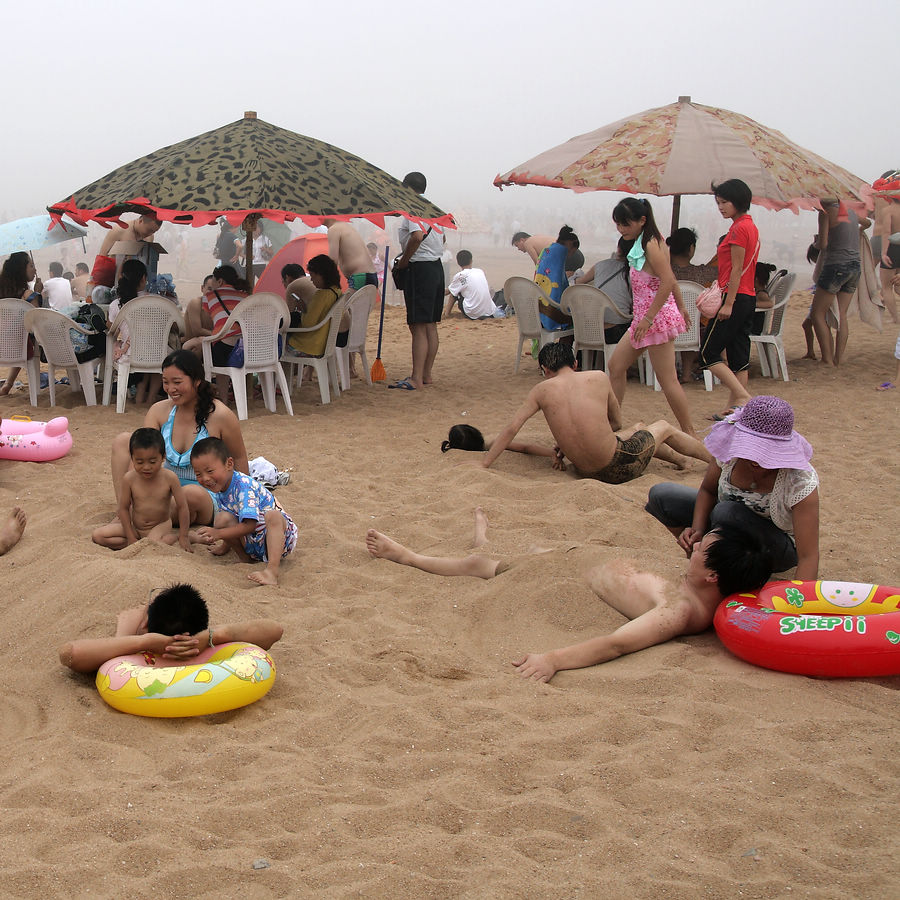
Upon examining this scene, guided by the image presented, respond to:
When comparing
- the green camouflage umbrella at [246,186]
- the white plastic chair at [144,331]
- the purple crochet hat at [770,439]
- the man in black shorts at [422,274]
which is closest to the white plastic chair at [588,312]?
the man in black shorts at [422,274]

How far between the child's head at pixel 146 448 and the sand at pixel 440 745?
0.41m

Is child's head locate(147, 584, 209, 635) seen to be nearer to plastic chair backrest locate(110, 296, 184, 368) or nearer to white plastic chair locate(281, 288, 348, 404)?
plastic chair backrest locate(110, 296, 184, 368)

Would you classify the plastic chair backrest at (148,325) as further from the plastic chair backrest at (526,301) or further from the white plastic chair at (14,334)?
the plastic chair backrest at (526,301)

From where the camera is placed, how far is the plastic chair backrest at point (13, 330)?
7488 millimetres

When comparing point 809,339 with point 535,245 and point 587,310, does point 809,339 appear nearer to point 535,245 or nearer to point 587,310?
point 587,310

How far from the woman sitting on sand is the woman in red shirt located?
3622mm

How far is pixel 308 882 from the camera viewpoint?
2.15 meters

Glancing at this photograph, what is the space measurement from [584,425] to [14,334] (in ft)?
16.0

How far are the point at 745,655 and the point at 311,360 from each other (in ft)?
17.7

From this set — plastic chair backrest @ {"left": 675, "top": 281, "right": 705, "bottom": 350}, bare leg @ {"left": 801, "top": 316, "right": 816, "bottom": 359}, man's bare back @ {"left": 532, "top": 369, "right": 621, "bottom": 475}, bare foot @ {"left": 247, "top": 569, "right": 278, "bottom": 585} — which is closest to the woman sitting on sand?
bare foot @ {"left": 247, "top": 569, "right": 278, "bottom": 585}

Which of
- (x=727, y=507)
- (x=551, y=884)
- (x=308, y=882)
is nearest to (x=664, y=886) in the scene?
(x=551, y=884)

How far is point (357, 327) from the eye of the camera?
27.7 ft

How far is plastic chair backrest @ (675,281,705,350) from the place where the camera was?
809 cm

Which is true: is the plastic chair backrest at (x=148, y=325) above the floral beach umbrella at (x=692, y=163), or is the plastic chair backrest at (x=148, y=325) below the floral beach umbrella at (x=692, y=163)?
below
